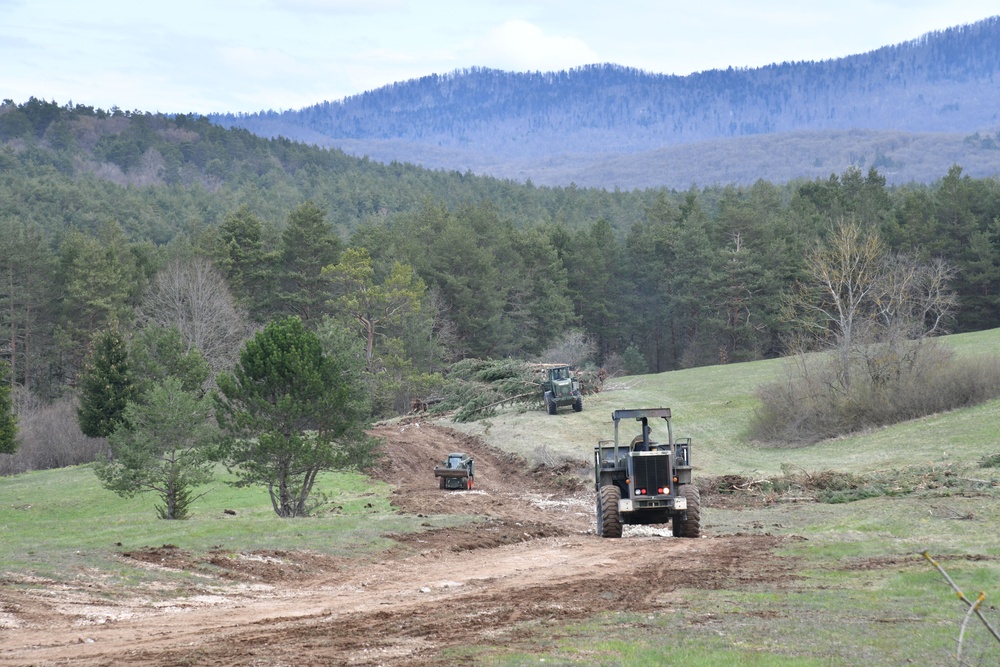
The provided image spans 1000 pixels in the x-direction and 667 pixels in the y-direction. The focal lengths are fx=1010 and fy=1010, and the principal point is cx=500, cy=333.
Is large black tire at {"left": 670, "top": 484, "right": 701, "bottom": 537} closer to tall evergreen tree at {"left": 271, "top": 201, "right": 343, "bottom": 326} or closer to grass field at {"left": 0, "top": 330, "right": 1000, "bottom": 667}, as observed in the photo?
grass field at {"left": 0, "top": 330, "right": 1000, "bottom": 667}

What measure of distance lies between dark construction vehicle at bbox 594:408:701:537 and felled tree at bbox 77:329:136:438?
39.0 m

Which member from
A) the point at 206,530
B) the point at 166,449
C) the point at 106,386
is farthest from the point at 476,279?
the point at 206,530

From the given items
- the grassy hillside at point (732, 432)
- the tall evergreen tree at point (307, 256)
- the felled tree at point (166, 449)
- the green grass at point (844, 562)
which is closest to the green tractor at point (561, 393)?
the grassy hillside at point (732, 432)

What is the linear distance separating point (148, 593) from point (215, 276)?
62.7 metres

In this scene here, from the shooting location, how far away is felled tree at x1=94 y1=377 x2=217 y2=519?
2978 cm

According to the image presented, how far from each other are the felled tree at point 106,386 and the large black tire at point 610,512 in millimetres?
39485

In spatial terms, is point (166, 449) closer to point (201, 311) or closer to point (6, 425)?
point (6, 425)

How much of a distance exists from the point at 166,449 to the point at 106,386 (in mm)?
26207

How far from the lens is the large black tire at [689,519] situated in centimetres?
2145

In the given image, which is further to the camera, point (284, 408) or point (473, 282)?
point (473, 282)

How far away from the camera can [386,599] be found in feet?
47.1

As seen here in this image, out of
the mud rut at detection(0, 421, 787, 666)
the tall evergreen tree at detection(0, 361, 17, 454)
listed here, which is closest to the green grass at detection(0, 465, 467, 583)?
the mud rut at detection(0, 421, 787, 666)

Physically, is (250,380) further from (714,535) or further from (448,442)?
(448,442)

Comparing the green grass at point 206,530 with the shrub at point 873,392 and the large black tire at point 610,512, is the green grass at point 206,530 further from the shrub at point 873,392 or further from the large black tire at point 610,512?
the shrub at point 873,392
